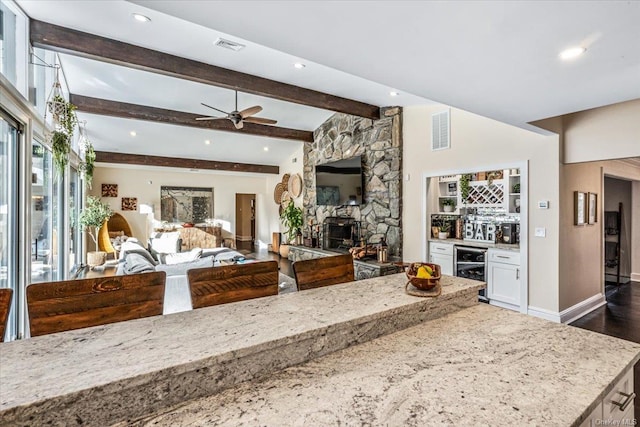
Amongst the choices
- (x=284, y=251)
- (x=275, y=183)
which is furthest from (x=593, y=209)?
(x=275, y=183)

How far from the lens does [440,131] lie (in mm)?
5141

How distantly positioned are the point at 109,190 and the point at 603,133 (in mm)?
10760

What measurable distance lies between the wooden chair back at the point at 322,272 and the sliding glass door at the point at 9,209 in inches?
91.2

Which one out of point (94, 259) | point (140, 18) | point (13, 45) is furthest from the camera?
point (94, 259)

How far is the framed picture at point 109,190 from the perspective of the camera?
9.20 meters

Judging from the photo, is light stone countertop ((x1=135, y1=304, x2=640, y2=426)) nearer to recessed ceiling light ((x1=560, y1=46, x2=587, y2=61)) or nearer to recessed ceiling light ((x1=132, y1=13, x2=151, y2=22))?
recessed ceiling light ((x1=560, y1=46, x2=587, y2=61))

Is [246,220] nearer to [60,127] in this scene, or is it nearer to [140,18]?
[60,127]

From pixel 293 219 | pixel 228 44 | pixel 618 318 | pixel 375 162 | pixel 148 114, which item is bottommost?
pixel 618 318

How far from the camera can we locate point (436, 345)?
4.46 feet

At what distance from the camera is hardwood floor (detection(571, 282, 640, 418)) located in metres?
3.73

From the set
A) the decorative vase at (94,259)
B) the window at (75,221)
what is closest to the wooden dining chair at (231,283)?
the window at (75,221)

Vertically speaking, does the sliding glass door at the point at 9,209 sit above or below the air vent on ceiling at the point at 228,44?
below

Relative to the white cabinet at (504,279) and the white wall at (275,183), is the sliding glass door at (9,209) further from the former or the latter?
the white wall at (275,183)

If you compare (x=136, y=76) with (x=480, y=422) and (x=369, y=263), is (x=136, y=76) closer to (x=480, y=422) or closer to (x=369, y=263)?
(x=369, y=263)
